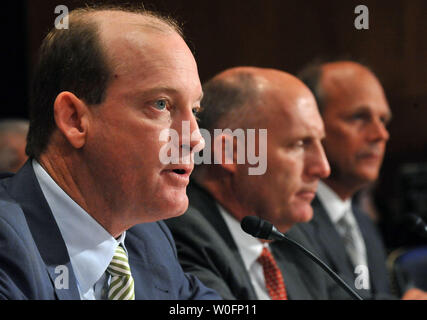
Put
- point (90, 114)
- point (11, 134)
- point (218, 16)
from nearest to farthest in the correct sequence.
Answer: point (90, 114)
point (218, 16)
point (11, 134)

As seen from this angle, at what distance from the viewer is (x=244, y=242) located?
187 cm

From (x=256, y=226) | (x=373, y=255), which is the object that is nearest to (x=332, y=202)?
(x=373, y=255)

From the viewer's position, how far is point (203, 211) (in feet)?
6.08

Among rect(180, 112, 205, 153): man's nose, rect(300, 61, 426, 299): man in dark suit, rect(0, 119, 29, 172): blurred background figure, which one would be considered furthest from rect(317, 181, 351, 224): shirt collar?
rect(180, 112, 205, 153): man's nose

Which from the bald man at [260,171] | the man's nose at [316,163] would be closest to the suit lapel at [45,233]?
the bald man at [260,171]

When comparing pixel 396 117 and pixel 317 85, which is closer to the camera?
pixel 317 85

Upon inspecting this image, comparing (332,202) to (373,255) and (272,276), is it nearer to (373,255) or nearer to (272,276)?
(373,255)

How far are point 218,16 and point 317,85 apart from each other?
1.80 feet

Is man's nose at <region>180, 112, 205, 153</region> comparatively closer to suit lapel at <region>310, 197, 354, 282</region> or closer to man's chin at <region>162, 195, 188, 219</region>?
man's chin at <region>162, 195, 188, 219</region>

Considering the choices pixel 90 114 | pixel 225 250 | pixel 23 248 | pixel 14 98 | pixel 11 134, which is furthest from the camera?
pixel 14 98

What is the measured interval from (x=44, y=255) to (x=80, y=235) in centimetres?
9

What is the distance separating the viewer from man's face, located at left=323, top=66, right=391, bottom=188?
2678 millimetres

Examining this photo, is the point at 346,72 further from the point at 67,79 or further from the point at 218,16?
the point at 67,79
